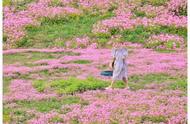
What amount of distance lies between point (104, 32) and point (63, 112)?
1749 cm

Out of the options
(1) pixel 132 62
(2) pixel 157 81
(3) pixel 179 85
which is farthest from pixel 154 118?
(1) pixel 132 62

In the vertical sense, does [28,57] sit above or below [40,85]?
below

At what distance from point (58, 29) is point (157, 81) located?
598 inches

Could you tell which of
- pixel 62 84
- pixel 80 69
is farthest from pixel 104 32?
pixel 62 84

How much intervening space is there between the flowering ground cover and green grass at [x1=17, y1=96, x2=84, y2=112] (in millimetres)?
30

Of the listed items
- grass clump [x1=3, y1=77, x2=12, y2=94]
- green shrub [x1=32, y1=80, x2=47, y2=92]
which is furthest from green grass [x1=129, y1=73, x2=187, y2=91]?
grass clump [x1=3, y1=77, x2=12, y2=94]

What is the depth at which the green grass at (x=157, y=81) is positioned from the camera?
17473 mm

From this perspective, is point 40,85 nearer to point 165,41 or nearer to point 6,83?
point 6,83

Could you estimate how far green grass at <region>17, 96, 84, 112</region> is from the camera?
14732mm

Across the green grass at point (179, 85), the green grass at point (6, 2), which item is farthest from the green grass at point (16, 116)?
the green grass at point (6, 2)

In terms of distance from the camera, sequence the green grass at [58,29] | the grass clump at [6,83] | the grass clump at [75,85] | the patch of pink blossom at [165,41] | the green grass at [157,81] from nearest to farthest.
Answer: the grass clump at [75,85]
the green grass at [157,81]
the grass clump at [6,83]
the patch of pink blossom at [165,41]
the green grass at [58,29]

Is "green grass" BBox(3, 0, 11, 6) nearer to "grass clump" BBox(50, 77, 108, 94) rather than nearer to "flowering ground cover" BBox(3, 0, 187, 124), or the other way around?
"flowering ground cover" BBox(3, 0, 187, 124)

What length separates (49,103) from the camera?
50.0 ft

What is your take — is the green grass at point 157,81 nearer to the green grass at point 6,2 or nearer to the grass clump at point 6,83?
the grass clump at point 6,83
